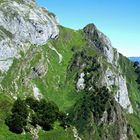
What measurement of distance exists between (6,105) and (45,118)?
13.8m

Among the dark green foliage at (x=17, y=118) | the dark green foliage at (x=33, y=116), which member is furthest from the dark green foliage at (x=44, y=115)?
the dark green foliage at (x=17, y=118)

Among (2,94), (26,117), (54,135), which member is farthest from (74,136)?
(2,94)

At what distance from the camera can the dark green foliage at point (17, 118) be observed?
377 feet

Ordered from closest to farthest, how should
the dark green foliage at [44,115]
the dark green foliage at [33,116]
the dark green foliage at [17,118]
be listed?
the dark green foliage at [17,118]
the dark green foliage at [33,116]
the dark green foliage at [44,115]

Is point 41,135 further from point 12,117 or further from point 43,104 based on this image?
point 43,104

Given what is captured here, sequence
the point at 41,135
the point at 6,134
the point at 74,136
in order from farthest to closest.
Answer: the point at 74,136 → the point at 41,135 → the point at 6,134

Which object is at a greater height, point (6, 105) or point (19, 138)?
point (6, 105)

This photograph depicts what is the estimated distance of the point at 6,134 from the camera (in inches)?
4422

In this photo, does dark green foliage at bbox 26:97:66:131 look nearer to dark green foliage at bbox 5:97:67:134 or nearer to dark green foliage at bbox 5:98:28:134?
dark green foliage at bbox 5:97:67:134

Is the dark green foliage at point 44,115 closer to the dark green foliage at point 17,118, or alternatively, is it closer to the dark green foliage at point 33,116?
the dark green foliage at point 33,116

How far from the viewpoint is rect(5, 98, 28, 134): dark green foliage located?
115 metres

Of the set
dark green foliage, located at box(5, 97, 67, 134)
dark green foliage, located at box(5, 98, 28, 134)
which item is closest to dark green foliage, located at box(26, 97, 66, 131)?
dark green foliage, located at box(5, 97, 67, 134)

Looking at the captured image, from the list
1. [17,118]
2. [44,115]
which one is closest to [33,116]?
[44,115]

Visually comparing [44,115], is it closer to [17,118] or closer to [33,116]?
[33,116]
